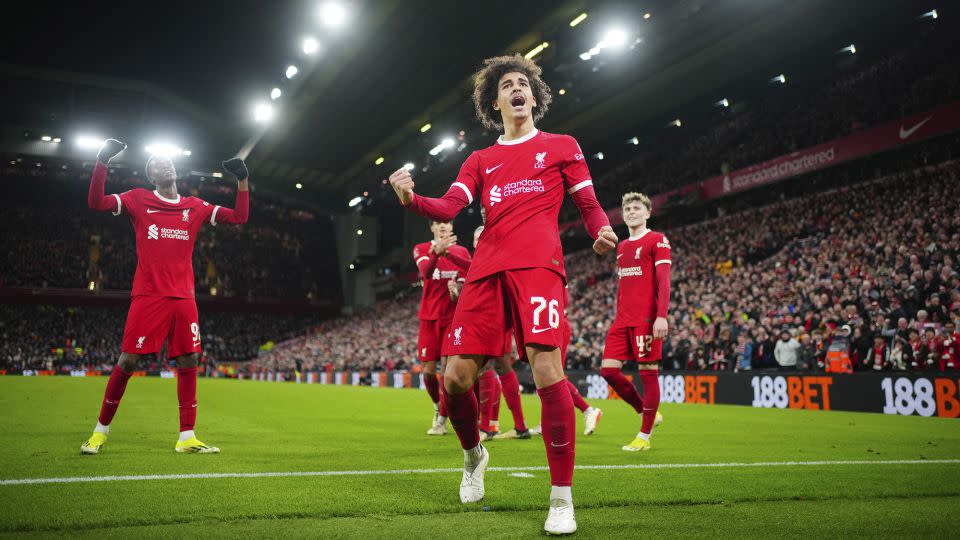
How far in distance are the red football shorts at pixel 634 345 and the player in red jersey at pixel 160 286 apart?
3664 millimetres

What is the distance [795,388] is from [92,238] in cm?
4944

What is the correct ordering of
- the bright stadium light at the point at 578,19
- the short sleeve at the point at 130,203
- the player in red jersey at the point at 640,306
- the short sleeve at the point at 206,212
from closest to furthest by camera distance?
the short sleeve at the point at 130,203, the short sleeve at the point at 206,212, the player in red jersey at the point at 640,306, the bright stadium light at the point at 578,19

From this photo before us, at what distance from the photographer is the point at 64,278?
46.7 meters

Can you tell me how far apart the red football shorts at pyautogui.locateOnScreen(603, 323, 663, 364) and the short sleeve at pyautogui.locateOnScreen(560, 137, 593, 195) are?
3099 mm

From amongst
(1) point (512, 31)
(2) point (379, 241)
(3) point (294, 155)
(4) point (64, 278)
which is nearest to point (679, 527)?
(1) point (512, 31)

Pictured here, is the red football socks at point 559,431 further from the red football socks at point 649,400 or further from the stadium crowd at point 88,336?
the stadium crowd at point 88,336

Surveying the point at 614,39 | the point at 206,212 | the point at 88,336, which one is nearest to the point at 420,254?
the point at 206,212

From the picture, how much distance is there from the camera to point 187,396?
5.84 m

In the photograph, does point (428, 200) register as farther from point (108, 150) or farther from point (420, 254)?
point (420, 254)

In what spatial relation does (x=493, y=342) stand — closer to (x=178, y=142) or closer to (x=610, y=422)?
(x=610, y=422)

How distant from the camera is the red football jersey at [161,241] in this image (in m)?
5.79

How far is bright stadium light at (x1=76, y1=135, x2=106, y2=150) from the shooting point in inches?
1713

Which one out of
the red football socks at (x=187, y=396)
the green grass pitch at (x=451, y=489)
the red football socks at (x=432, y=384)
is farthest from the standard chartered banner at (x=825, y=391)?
the red football socks at (x=187, y=396)

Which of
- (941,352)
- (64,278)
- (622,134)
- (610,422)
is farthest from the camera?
(64,278)
